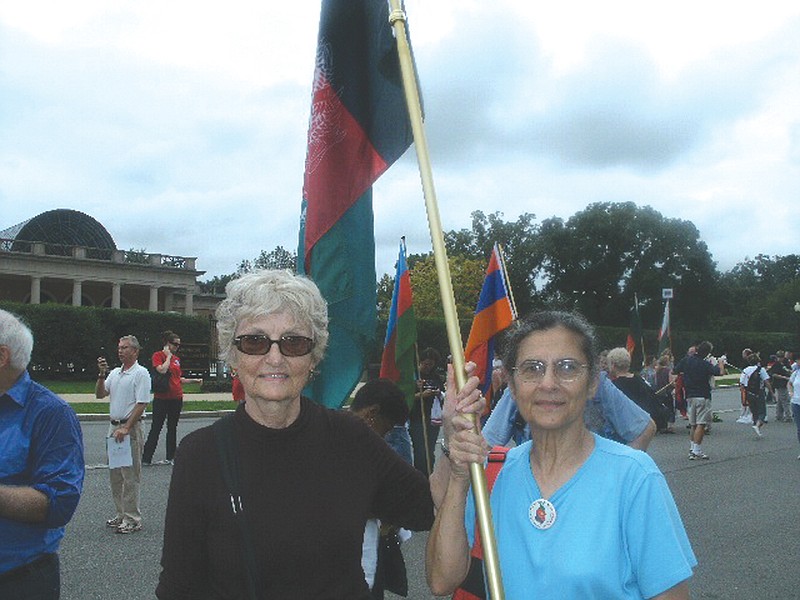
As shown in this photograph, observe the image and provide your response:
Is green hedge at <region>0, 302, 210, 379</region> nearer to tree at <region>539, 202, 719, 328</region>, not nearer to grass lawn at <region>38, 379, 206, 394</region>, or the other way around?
grass lawn at <region>38, 379, 206, 394</region>

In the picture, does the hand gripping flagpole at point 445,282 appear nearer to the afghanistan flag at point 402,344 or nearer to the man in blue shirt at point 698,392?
the afghanistan flag at point 402,344

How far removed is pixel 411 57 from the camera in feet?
7.93

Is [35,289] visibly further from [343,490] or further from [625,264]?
[343,490]

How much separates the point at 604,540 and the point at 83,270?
54.2m

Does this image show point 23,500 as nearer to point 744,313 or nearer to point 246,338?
point 246,338

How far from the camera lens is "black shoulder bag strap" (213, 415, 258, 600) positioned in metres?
2.01

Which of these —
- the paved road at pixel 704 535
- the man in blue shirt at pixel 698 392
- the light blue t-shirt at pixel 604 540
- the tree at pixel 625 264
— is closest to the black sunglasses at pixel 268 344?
the light blue t-shirt at pixel 604 540

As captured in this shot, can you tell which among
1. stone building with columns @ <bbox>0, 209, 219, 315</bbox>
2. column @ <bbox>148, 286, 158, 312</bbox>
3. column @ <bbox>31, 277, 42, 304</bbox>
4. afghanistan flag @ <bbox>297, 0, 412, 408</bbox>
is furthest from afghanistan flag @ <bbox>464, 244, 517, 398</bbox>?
column @ <bbox>148, 286, 158, 312</bbox>

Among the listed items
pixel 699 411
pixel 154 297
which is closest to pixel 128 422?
pixel 699 411

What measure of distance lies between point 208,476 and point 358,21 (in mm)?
1670

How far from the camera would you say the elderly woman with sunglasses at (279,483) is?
6.73 feet

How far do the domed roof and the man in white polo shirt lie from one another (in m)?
54.0

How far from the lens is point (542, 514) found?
210 cm

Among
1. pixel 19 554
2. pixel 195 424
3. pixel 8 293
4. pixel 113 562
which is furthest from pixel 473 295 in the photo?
pixel 19 554
